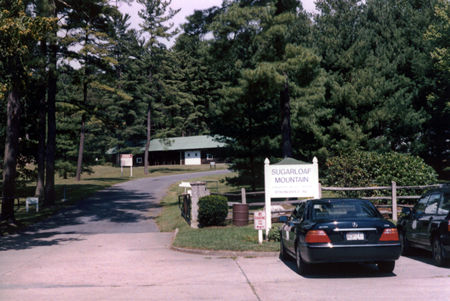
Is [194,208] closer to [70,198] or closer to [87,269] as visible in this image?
[87,269]

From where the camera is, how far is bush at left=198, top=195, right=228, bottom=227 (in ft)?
60.9

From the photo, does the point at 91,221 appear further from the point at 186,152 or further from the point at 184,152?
the point at 184,152

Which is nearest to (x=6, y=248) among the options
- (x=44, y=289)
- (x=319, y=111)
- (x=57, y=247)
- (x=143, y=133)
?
(x=57, y=247)

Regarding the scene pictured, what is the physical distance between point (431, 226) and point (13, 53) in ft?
45.7

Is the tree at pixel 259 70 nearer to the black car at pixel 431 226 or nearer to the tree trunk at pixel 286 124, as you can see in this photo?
the tree trunk at pixel 286 124

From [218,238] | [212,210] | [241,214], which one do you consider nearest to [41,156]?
[212,210]

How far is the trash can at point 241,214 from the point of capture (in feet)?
61.6

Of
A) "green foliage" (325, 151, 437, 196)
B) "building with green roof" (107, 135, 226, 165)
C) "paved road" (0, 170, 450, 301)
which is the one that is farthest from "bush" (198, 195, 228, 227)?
"building with green roof" (107, 135, 226, 165)

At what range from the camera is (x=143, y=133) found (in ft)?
262

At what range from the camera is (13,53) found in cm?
1588

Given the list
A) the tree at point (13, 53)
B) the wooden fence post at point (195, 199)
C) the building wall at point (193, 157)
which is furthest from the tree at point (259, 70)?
the building wall at point (193, 157)

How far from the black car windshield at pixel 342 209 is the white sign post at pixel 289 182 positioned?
5.05 meters

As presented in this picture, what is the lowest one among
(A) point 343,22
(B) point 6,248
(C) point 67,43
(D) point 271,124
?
(B) point 6,248

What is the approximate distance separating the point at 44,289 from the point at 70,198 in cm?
2706
